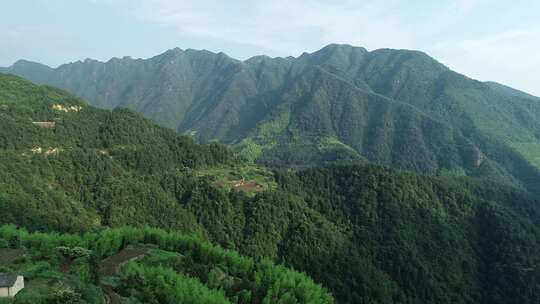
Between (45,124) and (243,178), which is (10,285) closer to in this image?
(243,178)

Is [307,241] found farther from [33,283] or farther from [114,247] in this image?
[33,283]

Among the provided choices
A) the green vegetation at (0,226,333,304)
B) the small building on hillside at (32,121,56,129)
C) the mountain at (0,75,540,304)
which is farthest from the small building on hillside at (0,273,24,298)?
the small building on hillside at (32,121,56,129)

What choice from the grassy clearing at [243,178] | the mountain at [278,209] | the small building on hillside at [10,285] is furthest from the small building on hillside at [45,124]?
the small building on hillside at [10,285]

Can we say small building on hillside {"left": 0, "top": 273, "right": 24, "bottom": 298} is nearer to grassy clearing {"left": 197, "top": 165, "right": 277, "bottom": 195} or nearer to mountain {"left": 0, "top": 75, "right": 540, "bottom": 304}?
mountain {"left": 0, "top": 75, "right": 540, "bottom": 304}

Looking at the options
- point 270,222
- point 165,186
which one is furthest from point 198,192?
point 270,222

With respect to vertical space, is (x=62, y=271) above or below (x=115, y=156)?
above
